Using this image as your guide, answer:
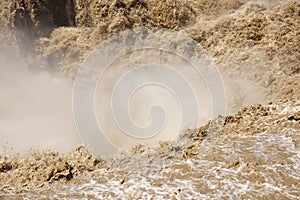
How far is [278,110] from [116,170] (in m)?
3.70

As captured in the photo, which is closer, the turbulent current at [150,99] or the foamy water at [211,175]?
the foamy water at [211,175]

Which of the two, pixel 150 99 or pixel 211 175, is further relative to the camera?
pixel 150 99

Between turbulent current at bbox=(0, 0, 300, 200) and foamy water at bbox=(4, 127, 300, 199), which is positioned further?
turbulent current at bbox=(0, 0, 300, 200)

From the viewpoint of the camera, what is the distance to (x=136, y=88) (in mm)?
10992

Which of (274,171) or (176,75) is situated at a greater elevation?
(176,75)

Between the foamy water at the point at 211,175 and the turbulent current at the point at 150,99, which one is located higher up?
the turbulent current at the point at 150,99

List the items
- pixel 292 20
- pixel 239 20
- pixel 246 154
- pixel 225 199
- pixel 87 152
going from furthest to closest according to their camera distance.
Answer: pixel 239 20 → pixel 292 20 → pixel 87 152 → pixel 246 154 → pixel 225 199

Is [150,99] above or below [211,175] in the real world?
above

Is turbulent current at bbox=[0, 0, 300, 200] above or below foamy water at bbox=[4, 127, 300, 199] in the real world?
above

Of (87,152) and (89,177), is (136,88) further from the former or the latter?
(89,177)

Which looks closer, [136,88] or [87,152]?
[87,152]

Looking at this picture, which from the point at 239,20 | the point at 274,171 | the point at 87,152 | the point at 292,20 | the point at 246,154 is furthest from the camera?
the point at 239,20

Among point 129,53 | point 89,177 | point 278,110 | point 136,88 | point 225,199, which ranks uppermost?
point 129,53

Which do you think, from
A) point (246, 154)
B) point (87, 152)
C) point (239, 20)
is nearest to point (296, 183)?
point (246, 154)
